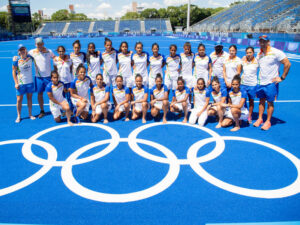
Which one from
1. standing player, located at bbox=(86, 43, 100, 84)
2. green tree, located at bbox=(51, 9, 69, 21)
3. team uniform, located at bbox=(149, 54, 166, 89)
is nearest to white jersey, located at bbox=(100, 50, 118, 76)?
standing player, located at bbox=(86, 43, 100, 84)

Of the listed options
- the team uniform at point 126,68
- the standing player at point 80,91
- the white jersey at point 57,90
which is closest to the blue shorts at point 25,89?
the white jersey at point 57,90

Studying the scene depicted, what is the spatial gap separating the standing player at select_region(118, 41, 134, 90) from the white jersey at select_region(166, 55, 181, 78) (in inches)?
44.9

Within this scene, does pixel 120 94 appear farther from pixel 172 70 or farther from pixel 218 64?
pixel 218 64

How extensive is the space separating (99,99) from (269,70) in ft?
14.8

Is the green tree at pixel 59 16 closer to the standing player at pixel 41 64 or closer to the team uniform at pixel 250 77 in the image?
the standing player at pixel 41 64

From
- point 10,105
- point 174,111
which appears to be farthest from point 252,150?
point 10,105

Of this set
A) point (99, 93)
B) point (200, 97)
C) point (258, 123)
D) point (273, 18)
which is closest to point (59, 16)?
point (273, 18)

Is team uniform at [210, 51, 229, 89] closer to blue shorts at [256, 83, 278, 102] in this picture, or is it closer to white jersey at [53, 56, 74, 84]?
blue shorts at [256, 83, 278, 102]

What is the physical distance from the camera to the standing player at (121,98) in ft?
20.3

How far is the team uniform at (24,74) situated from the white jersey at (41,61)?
0.16 metres

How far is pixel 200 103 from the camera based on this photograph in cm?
611

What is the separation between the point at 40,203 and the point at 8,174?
1.16 m

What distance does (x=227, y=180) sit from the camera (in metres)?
3.74

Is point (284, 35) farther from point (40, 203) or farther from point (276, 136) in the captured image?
point (40, 203)
